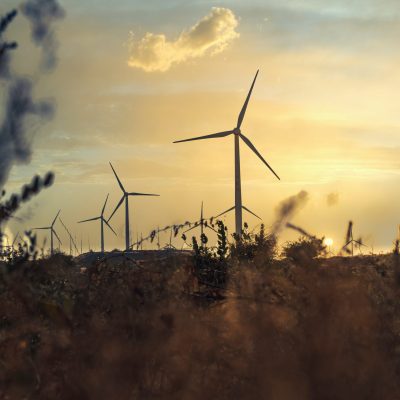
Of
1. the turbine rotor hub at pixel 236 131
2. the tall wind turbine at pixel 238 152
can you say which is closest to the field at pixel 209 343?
the tall wind turbine at pixel 238 152

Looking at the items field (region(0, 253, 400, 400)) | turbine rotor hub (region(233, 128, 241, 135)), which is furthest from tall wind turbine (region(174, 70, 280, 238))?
field (region(0, 253, 400, 400))

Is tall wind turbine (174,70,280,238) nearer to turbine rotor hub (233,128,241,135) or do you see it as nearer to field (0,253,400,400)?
turbine rotor hub (233,128,241,135)

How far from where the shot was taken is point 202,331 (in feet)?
26.1

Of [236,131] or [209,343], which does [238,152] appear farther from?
[209,343]

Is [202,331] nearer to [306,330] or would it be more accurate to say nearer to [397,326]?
[306,330]

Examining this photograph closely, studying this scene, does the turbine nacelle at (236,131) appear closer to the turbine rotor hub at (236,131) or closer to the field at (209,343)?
the turbine rotor hub at (236,131)

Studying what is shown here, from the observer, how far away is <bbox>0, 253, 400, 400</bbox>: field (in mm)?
7430

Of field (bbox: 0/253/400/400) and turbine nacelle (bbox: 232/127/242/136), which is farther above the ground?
turbine nacelle (bbox: 232/127/242/136)

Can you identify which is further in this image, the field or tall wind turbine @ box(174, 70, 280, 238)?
tall wind turbine @ box(174, 70, 280, 238)

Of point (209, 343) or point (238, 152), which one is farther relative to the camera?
point (238, 152)

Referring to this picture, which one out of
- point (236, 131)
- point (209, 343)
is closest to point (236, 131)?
point (236, 131)

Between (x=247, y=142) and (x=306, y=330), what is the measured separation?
1984 inches

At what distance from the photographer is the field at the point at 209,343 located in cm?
743

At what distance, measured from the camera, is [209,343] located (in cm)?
791
